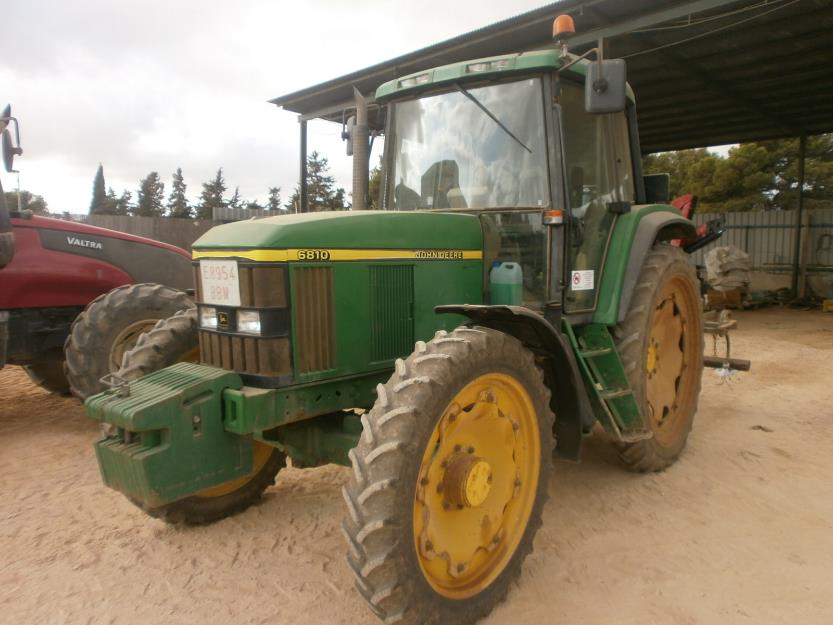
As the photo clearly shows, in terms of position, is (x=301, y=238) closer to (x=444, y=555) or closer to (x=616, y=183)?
(x=444, y=555)

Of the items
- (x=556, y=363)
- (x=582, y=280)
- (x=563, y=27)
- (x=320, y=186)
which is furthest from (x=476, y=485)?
(x=320, y=186)

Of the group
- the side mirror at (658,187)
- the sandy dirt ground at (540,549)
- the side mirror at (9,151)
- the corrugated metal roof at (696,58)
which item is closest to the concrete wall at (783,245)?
the corrugated metal roof at (696,58)

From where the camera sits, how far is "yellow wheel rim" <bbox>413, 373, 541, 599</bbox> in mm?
2436

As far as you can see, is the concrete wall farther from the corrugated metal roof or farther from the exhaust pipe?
the exhaust pipe

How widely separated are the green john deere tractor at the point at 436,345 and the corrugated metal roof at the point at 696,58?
493 centimetres

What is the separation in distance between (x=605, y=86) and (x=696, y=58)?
846 cm

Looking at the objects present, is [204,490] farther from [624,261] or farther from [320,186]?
[320,186]

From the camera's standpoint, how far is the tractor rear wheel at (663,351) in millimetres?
3807

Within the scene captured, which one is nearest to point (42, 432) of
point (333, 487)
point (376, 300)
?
point (333, 487)

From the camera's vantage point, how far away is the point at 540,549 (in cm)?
317

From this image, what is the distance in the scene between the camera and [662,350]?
4.41m

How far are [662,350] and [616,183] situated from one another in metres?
1.25

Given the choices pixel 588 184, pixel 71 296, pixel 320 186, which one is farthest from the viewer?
pixel 320 186

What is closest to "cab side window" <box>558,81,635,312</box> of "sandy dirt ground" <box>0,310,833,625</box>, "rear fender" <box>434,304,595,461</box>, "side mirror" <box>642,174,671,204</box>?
"rear fender" <box>434,304,595,461</box>
